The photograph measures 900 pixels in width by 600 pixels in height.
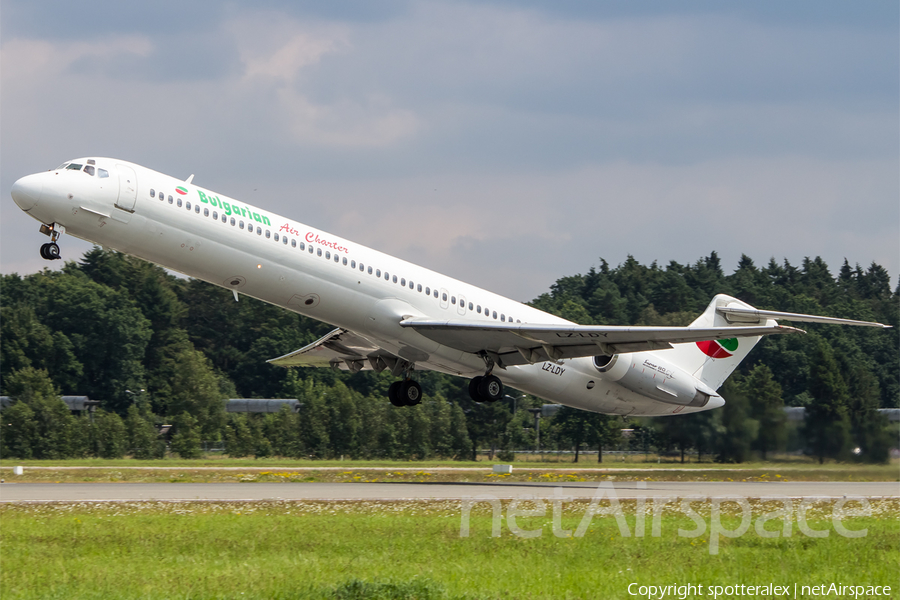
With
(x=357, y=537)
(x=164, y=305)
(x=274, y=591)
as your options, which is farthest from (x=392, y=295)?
(x=164, y=305)

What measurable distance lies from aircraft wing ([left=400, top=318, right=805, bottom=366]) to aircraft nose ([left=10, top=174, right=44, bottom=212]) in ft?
34.4

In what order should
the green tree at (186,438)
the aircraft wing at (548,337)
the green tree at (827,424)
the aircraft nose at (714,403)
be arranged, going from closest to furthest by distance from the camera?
the aircraft wing at (548,337) → the green tree at (827,424) → the aircraft nose at (714,403) → the green tree at (186,438)

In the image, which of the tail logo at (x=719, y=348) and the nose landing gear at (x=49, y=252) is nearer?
the nose landing gear at (x=49, y=252)

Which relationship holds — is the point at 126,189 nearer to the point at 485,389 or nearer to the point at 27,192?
the point at 27,192

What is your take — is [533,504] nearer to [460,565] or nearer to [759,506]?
[759,506]

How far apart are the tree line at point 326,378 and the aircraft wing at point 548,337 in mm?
8088

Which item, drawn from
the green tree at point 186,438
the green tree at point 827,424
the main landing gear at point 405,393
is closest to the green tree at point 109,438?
the green tree at point 186,438

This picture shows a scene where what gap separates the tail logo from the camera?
38.1 meters

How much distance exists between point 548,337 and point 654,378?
24.2 ft

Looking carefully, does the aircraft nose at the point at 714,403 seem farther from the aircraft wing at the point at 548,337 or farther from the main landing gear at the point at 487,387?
the main landing gear at the point at 487,387

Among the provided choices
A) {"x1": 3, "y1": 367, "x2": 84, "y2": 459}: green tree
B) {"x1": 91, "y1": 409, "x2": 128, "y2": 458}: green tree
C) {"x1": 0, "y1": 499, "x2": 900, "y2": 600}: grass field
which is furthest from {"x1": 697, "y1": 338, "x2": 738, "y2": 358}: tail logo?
{"x1": 3, "y1": 367, "x2": 84, "y2": 459}: green tree

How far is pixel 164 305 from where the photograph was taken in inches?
3863

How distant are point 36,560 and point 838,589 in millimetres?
12829

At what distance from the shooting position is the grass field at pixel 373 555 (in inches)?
583
